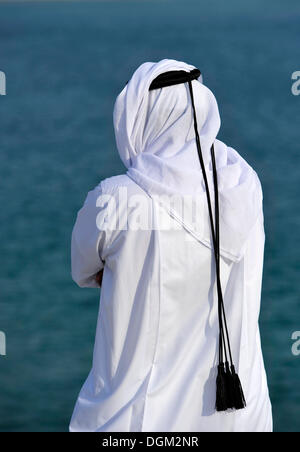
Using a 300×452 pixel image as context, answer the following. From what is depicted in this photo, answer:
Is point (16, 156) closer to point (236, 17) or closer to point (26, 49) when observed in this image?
point (26, 49)

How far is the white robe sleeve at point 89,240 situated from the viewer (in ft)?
7.38

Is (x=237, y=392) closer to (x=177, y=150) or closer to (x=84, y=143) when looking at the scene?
(x=177, y=150)

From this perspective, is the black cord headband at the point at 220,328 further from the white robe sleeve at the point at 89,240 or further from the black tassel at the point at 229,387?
the white robe sleeve at the point at 89,240

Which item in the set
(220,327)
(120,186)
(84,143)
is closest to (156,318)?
(220,327)

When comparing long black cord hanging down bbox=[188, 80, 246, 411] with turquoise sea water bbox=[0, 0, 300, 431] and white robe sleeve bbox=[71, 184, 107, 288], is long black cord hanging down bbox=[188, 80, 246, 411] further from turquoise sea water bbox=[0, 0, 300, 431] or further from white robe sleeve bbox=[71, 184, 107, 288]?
turquoise sea water bbox=[0, 0, 300, 431]

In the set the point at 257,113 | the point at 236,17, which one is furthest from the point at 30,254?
the point at 236,17

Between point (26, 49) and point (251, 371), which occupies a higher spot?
point (26, 49)

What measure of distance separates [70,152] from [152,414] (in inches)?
A: 220

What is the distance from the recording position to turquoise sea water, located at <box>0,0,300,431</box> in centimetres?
507

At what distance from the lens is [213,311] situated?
7.52 feet

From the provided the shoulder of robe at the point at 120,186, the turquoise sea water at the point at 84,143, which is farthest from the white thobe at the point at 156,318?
the turquoise sea water at the point at 84,143

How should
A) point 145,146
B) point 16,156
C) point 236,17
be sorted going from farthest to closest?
point 236,17 < point 16,156 < point 145,146

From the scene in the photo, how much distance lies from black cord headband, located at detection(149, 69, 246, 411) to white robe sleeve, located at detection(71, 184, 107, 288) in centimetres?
24

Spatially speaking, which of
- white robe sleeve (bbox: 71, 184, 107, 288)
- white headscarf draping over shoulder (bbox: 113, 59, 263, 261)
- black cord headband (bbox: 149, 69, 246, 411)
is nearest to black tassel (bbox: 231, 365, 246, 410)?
black cord headband (bbox: 149, 69, 246, 411)
